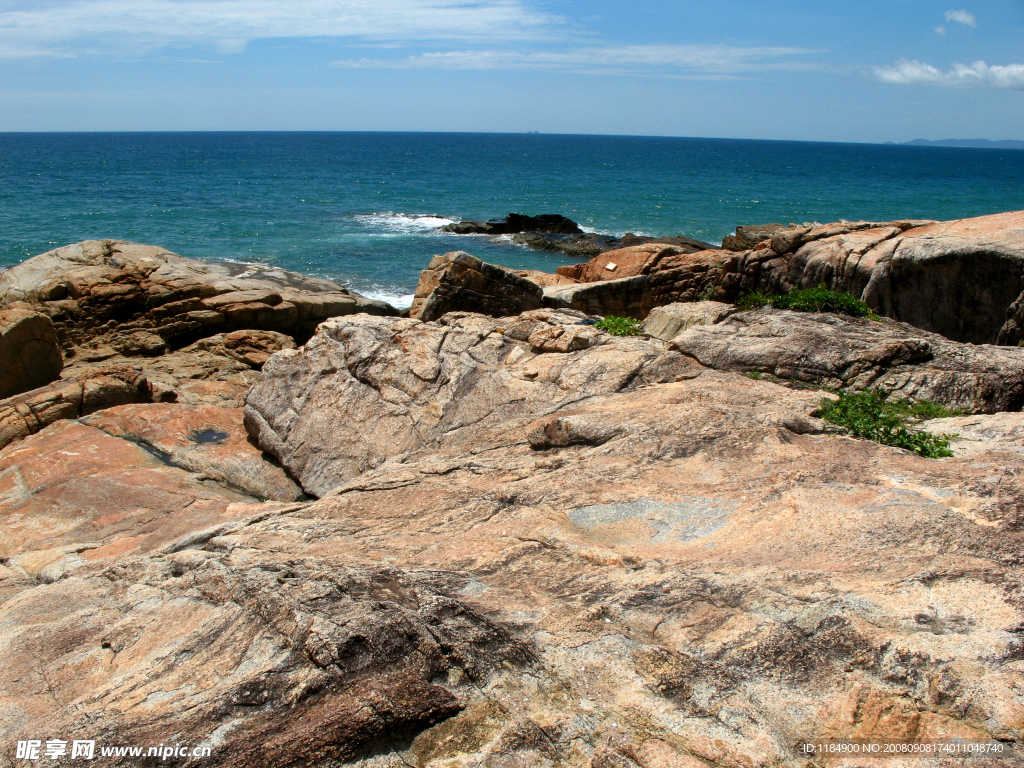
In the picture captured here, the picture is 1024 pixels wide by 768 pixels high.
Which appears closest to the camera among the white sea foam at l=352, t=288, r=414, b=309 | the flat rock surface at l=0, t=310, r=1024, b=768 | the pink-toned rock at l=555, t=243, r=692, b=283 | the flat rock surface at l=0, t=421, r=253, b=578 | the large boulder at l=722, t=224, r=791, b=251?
the flat rock surface at l=0, t=310, r=1024, b=768

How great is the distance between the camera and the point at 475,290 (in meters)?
15.3

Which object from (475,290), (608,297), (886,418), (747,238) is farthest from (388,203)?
(886,418)

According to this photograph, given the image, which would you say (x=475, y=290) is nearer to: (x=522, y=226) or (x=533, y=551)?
(x=533, y=551)

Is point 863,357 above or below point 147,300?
above

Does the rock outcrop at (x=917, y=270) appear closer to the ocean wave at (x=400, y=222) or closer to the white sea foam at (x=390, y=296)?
the white sea foam at (x=390, y=296)

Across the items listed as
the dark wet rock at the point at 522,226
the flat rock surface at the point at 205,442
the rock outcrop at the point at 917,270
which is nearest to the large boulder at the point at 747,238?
the rock outcrop at the point at 917,270

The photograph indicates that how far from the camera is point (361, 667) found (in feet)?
11.0

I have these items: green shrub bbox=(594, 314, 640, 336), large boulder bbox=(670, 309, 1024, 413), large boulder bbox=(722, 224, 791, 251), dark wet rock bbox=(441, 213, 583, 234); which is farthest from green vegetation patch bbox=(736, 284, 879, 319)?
dark wet rock bbox=(441, 213, 583, 234)

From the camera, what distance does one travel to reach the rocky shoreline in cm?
313

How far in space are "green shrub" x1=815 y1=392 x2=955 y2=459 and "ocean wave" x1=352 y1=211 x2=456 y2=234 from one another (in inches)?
1503

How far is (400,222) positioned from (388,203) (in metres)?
11.0

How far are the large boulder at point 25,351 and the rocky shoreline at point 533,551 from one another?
145 centimetres

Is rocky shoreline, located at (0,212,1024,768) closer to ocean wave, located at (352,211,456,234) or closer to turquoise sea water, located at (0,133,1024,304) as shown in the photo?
turquoise sea water, located at (0,133,1024,304)

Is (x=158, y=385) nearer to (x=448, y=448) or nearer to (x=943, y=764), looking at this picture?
(x=448, y=448)
